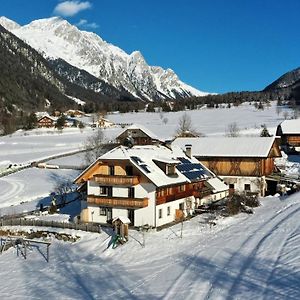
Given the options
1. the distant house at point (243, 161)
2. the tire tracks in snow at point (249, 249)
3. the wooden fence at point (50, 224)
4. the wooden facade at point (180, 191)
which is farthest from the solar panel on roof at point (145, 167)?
the distant house at point (243, 161)

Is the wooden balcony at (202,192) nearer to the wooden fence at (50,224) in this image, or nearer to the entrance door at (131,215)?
the entrance door at (131,215)

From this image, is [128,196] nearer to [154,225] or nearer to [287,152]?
[154,225]

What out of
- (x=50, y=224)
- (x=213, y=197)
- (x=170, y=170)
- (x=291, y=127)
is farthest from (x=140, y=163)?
(x=291, y=127)

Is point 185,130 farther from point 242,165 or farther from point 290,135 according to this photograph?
point 242,165

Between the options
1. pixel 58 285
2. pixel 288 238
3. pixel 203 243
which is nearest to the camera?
pixel 58 285

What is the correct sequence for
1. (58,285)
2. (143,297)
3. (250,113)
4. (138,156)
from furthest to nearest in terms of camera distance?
(250,113) < (138,156) < (58,285) < (143,297)

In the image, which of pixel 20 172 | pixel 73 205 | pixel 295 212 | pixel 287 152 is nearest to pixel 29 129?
pixel 20 172
